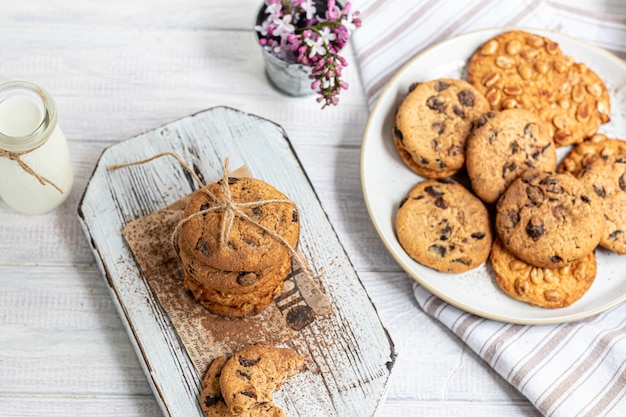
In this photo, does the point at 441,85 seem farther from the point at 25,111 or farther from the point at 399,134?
the point at 25,111

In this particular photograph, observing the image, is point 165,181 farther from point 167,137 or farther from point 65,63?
point 65,63

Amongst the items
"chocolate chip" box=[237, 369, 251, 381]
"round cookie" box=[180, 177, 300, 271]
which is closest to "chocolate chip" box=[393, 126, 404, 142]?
"round cookie" box=[180, 177, 300, 271]

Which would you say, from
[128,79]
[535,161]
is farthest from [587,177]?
[128,79]

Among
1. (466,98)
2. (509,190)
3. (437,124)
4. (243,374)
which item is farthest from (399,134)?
(243,374)

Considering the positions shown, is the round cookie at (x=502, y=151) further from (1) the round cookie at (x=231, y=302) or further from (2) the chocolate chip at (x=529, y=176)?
(1) the round cookie at (x=231, y=302)

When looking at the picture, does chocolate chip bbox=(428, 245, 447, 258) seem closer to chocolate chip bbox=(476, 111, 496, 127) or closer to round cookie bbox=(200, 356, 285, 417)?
chocolate chip bbox=(476, 111, 496, 127)
